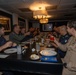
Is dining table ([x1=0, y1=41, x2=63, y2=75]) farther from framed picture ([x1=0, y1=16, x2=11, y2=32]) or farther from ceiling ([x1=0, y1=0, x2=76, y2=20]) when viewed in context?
framed picture ([x1=0, y1=16, x2=11, y2=32])

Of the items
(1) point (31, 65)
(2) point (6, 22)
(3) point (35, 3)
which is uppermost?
(3) point (35, 3)

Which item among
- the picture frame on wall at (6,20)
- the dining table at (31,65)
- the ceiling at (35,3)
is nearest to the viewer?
the dining table at (31,65)

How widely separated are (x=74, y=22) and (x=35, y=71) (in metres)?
0.89

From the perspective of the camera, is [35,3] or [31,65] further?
[35,3]

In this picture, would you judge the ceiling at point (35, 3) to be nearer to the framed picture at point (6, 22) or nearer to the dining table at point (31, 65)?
the framed picture at point (6, 22)

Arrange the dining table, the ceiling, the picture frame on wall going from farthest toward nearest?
the picture frame on wall
the ceiling
the dining table

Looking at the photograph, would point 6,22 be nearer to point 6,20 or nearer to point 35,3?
point 6,20

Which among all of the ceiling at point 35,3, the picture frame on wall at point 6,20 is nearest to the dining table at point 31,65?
the ceiling at point 35,3

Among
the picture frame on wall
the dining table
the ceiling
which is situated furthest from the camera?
the picture frame on wall

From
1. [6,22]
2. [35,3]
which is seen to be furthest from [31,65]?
[6,22]

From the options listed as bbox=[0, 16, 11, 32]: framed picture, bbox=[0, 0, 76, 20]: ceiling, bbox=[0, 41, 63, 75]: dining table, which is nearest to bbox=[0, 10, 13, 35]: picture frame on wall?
bbox=[0, 16, 11, 32]: framed picture

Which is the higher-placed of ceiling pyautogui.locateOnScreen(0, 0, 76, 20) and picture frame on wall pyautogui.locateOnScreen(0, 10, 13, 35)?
ceiling pyautogui.locateOnScreen(0, 0, 76, 20)

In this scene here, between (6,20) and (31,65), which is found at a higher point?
(6,20)

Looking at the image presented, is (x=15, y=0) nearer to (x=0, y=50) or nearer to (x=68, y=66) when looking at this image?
(x=0, y=50)
